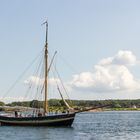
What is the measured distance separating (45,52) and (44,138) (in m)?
29.3

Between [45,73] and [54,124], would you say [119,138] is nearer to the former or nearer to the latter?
[54,124]

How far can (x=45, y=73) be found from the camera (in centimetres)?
9112

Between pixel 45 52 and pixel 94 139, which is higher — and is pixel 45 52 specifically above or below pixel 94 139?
above

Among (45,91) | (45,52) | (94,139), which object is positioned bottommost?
(94,139)

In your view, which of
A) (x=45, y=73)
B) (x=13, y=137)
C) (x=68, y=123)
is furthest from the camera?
(x=45, y=73)

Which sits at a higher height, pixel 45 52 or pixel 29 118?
pixel 45 52

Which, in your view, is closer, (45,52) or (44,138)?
(44,138)

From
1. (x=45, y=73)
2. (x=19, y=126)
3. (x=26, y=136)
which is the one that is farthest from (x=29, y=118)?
(x=26, y=136)

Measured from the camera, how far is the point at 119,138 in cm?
6562

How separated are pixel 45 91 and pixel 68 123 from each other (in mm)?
7975

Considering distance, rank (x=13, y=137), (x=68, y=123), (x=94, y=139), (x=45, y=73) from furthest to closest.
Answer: (x=45, y=73), (x=68, y=123), (x=13, y=137), (x=94, y=139)

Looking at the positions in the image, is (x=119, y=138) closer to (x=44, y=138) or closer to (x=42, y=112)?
(x=44, y=138)

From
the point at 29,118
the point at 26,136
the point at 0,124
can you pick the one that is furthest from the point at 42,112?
the point at 26,136

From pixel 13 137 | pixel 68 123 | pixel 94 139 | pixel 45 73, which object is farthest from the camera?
pixel 45 73
